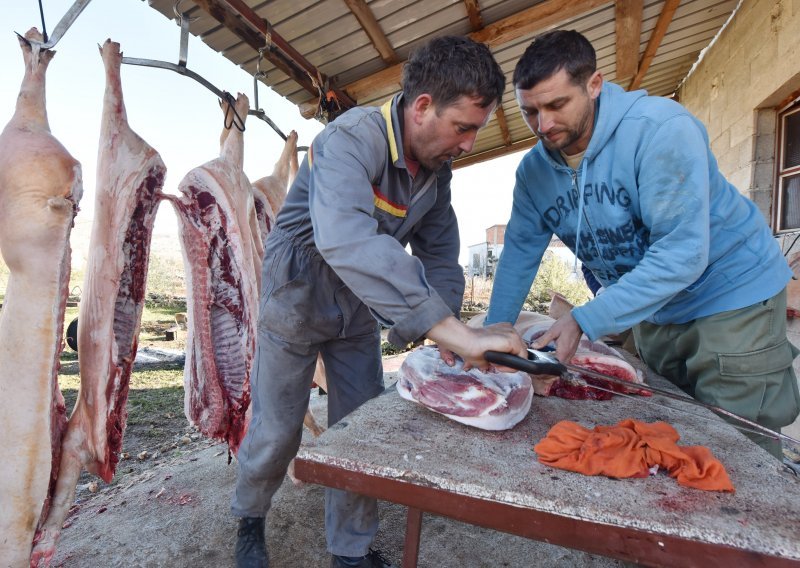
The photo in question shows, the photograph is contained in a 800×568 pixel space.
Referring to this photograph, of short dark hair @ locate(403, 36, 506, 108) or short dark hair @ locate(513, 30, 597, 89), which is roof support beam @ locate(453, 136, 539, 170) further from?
short dark hair @ locate(403, 36, 506, 108)

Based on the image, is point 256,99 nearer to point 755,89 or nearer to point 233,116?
point 233,116

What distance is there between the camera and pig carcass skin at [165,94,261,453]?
8.13 ft

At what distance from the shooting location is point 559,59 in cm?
185

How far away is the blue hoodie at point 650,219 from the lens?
1.71m

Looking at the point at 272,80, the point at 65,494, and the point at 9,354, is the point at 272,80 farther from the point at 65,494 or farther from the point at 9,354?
the point at 65,494

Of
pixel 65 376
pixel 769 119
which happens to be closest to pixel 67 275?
pixel 65 376

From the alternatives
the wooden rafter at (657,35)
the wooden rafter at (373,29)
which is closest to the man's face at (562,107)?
the wooden rafter at (373,29)

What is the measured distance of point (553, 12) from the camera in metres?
3.46

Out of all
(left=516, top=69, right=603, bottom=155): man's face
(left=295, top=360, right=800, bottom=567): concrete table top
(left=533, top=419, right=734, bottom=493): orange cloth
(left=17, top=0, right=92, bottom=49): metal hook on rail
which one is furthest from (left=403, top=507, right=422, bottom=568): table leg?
(left=17, top=0, right=92, bottom=49): metal hook on rail

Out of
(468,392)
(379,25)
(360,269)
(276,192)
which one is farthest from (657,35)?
(360,269)

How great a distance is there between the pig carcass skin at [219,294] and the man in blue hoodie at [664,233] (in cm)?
162

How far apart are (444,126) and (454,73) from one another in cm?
18

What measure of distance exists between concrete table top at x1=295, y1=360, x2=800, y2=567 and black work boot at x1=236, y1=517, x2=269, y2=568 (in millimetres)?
1017

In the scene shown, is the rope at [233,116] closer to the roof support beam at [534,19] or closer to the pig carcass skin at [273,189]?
the pig carcass skin at [273,189]
